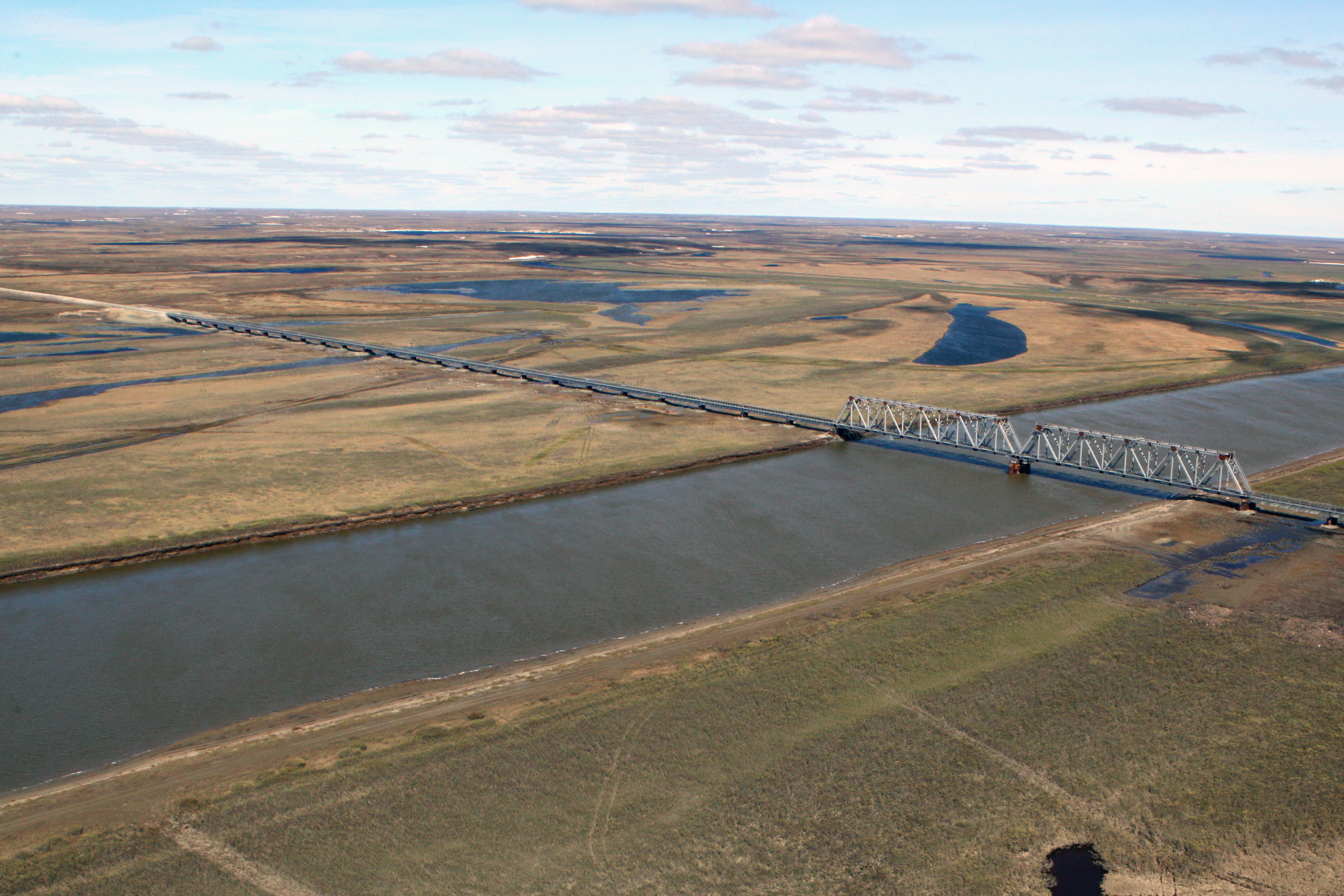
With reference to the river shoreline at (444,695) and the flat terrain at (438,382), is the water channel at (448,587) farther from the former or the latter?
the flat terrain at (438,382)

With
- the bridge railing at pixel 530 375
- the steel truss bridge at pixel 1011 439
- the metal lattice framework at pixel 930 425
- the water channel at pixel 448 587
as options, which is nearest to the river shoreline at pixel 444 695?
the water channel at pixel 448 587

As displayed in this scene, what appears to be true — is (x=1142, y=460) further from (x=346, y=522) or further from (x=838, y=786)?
(x=346, y=522)

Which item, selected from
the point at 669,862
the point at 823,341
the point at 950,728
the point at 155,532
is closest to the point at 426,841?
the point at 669,862

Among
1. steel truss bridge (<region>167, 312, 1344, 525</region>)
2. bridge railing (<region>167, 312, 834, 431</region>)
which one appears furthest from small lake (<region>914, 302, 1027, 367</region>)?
bridge railing (<region>167, 312, 834, 431</region>)

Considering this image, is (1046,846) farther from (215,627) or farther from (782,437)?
(782,437)

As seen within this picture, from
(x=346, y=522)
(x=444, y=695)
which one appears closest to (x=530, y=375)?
(x=346, y=522)

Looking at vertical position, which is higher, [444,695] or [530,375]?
[530,375]
